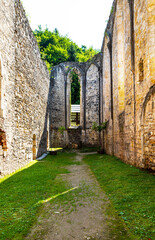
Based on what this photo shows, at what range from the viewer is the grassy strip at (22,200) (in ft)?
8.02

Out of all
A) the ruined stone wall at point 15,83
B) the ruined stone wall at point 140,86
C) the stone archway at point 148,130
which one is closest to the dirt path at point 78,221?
the stone archway at point 148,130

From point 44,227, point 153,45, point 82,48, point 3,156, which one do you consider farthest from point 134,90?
point 82,48

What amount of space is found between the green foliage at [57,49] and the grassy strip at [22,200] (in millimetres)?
19658

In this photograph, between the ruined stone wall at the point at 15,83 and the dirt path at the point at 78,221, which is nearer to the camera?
the dirt path at the point at 78,221

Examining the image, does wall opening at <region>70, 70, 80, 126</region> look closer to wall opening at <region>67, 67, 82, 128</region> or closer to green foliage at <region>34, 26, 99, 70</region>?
wall opening at <region>67, 67, 82, 128</region>

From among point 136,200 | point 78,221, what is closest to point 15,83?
point 78,221

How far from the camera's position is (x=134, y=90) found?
6.33 metres

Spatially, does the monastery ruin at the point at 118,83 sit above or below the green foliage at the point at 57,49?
below

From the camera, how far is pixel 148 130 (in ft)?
16.9

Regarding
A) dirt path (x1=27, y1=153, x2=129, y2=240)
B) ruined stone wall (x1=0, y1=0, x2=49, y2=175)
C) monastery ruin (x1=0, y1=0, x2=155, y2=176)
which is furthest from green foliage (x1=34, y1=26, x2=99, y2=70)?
dirt path (x1=27, y1=153, x2=129, y2=240)

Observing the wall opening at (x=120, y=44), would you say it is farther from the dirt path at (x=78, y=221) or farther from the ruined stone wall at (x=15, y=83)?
the dirt path at (x=78, y=221)

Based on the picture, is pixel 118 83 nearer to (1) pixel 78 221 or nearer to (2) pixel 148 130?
(2) pixel 148 130

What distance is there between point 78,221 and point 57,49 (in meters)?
26.6

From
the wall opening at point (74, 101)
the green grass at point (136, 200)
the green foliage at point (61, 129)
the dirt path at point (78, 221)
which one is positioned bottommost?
the dirt path at point (78, 221)
